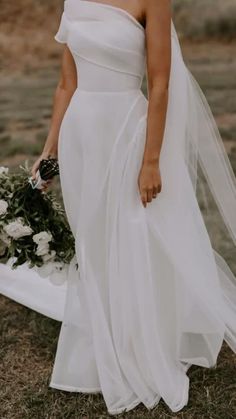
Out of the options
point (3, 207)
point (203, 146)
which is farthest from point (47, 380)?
point (203, 146)

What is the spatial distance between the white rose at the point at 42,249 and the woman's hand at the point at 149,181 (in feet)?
2.54

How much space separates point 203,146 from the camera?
10.9ft

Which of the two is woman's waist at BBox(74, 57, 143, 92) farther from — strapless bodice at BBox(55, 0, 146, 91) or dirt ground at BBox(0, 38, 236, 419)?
dirt ground at BBox(0, 38, 236, 419)

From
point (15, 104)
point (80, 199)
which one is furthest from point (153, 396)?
point (15, 104)

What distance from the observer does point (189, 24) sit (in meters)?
15.9

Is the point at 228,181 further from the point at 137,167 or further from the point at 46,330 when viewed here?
the point at 46,330

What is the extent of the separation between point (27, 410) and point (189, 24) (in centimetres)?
1397

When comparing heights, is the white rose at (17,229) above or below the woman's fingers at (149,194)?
below

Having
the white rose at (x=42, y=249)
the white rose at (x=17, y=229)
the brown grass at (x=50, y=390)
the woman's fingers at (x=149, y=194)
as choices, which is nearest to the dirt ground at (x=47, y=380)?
the brown grass at (x=50, y=390)

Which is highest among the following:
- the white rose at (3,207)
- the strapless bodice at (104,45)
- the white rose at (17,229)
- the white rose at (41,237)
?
the strapless bodice at (104,45)

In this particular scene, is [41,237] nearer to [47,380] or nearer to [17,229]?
[17,229]

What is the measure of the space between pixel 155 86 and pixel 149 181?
1.43ft

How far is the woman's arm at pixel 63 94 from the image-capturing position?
125 inches

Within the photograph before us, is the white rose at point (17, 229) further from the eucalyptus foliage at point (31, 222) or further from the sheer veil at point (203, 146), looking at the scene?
the sheer veil at point (203, 146)
